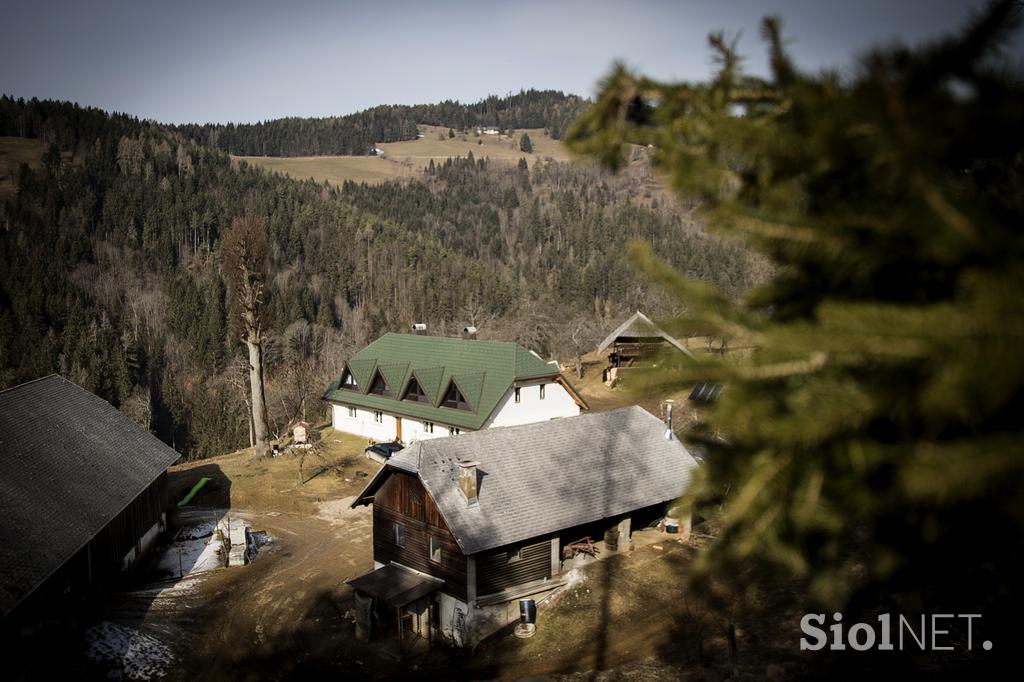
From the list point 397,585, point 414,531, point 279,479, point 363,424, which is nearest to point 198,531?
point 279,479

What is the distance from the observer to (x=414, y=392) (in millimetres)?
42719

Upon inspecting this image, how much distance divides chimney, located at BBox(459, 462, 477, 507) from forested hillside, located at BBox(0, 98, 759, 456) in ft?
139

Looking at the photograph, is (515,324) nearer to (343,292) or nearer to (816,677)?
(816,677)

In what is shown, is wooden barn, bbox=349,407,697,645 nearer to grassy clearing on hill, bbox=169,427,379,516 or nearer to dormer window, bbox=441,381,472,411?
grassy clearing on hill, bbox=169,427,379,516

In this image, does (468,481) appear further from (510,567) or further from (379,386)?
(379,386)

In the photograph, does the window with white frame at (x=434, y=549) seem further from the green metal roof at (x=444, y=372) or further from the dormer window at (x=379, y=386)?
the dormer window at (x=379, y=386)

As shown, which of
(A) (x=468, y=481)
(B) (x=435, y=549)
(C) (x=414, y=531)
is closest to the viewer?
(A) (x=468, y=481)

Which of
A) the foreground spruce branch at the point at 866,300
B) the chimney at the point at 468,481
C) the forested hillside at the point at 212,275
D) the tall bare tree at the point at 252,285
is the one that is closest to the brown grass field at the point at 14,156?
the forested hillside at the point at 212,275

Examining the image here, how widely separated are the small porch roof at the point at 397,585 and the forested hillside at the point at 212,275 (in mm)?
42678

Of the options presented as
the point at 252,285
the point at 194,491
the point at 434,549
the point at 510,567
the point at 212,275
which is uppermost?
the point at 252,285

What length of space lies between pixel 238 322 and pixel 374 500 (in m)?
23.8

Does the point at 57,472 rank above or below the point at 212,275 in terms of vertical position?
above

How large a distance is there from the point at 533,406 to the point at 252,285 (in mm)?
19375

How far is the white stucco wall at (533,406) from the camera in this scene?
3953cm
